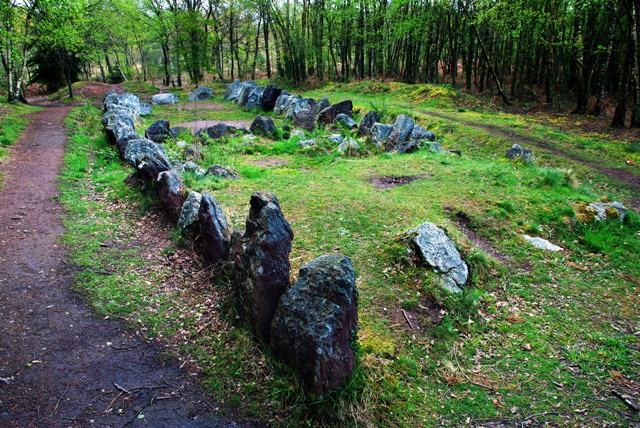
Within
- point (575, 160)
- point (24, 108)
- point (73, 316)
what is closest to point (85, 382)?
point (73, 316)

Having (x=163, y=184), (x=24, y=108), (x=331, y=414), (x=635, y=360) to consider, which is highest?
(x=24, y=108)

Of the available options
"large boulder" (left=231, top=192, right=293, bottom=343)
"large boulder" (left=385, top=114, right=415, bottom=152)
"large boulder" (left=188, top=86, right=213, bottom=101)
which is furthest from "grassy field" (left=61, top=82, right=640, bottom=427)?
"large boulder" (left=188, top=86, right=213, bottom=101)

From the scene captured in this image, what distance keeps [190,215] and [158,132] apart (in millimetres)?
9309

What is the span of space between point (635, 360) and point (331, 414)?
3.86 meters

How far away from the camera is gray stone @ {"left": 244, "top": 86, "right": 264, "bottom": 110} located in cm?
2438

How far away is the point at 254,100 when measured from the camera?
80.4 ft

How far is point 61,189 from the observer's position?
8750mm

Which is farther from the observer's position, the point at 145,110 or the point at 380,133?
the point at 145,110

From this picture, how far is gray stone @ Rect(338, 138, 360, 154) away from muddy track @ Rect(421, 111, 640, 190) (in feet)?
16.8

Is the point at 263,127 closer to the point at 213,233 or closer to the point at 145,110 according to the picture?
the point at 145,110

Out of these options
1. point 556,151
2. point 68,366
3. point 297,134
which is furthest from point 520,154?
point 68,366

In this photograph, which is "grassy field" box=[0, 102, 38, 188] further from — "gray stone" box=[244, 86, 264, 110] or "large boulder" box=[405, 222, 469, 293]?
"gray stone" box=[244, 86, 264, 110]

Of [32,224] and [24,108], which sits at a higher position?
[24,108]

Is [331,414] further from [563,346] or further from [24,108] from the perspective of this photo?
[24,108]
